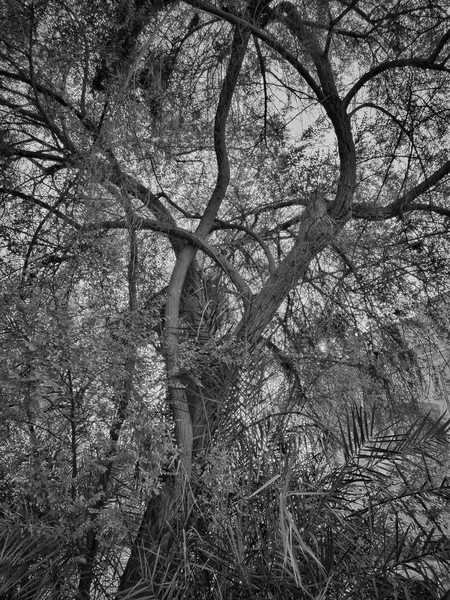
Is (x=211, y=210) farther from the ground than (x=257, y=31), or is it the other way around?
(x=257, y=31)

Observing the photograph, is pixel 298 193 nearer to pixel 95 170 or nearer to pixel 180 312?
pixel 180 312

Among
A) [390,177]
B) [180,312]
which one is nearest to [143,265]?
[180,312]

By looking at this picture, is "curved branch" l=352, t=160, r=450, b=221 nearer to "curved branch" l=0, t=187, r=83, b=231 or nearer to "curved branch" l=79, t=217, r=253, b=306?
"curved branch" l=79, t=217, r=253, b=306

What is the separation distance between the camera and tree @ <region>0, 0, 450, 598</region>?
2.32m

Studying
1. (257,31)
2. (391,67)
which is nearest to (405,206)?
(391,67)

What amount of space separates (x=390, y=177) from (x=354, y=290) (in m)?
0.88

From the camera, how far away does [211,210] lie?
11.7 ft

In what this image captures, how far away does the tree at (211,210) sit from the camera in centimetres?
232

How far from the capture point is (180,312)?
10.8ft

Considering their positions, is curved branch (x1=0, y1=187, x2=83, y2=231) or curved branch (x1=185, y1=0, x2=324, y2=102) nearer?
curved branch (x1=185, y1=0, x2=324, y2=102)

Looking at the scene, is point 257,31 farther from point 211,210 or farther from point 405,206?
point 405,206

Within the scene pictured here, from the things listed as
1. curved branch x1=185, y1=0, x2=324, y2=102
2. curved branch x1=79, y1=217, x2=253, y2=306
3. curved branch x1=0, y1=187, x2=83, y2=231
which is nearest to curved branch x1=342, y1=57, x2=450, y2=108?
curved branch x1=185, y1=0, x2=324, y2=102

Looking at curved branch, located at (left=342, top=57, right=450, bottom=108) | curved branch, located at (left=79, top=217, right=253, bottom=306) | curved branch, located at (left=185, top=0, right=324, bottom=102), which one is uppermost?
curved branch, located at (left=342, top=57, right=450, bottom=108)

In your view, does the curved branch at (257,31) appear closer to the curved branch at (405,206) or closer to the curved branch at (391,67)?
the curved branch at (391,67)
